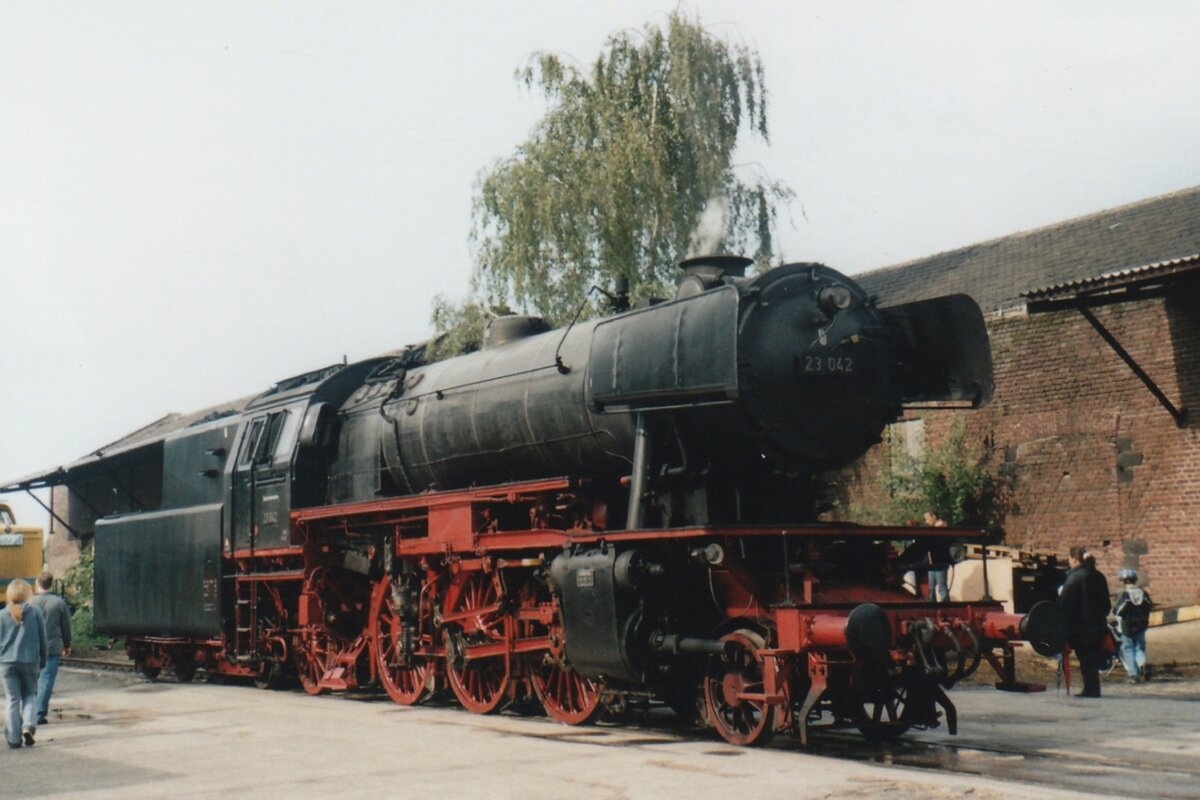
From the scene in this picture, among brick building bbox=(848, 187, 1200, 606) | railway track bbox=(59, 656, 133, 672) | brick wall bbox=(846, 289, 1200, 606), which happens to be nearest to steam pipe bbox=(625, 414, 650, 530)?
brick building bbox=(848, 187, 1200, 606)

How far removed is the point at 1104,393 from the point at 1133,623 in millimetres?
5219

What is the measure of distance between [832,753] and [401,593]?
16.9 ft

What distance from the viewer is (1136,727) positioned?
9797 mm

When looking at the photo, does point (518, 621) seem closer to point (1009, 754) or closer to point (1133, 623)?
point (1009, 754)

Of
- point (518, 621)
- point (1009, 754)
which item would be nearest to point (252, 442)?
point (518, 621)

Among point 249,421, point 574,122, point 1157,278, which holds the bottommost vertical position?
point 249,421

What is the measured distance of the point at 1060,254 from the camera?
20.4 m

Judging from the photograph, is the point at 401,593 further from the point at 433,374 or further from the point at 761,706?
the point at 761,706

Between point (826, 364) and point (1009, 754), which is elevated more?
point (826, 364)

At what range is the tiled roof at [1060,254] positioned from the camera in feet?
61.2

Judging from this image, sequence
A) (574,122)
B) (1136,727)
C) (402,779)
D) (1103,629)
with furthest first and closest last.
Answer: (574,122) → (1103,629) → (1136,727) → (402,779)

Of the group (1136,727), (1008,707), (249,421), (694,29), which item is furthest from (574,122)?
(1136,727)

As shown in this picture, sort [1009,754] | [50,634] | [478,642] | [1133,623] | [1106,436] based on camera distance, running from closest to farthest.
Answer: [1009,754], [478,642], [50,634], [1133,623], [1106,436]

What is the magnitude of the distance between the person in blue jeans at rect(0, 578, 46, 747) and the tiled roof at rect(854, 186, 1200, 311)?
12834 millimetres
